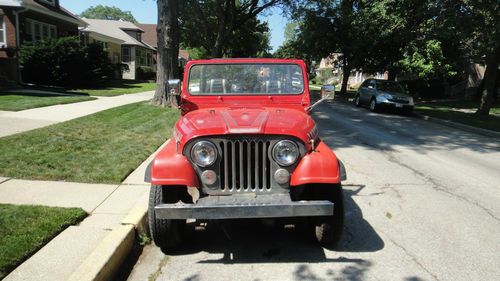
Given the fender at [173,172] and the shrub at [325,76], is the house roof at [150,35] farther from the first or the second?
the fender at [173,172]

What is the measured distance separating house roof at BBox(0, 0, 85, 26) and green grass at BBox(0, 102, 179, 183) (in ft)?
45.0

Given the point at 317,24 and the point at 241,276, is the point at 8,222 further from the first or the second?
the point at 317,24

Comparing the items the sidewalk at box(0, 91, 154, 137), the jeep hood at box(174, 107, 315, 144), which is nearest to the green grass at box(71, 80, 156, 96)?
the sidewalk at box(0, 91, 154, 137)

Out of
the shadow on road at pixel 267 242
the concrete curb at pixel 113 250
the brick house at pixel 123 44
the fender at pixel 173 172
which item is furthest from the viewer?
the brick house at pixel 123 44

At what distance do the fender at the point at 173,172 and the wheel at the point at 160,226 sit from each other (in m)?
0.16

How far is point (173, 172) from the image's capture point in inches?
154

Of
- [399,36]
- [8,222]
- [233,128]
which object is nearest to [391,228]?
[233,128]

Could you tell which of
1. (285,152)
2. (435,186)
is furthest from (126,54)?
(285,152)

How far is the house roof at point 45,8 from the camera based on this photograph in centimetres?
2223

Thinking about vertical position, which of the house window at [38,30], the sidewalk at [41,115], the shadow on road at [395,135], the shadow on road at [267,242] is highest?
the house window at [38,30]

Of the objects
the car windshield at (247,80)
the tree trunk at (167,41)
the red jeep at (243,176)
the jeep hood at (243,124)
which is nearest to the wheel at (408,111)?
the tree trunk at (167,41)

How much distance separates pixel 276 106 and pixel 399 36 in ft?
65.6

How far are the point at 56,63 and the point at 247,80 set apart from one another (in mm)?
20673

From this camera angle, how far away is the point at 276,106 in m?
5.33
